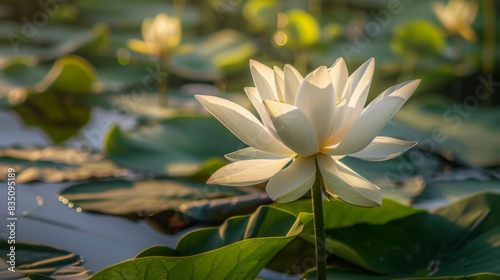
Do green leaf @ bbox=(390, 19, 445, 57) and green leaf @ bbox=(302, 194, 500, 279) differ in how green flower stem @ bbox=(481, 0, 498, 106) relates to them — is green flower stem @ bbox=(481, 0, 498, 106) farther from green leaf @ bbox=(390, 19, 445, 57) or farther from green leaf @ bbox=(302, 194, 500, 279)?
green leaf @ bbox=(302, 194, 500, 279)

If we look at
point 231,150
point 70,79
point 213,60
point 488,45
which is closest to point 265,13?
point 213,60

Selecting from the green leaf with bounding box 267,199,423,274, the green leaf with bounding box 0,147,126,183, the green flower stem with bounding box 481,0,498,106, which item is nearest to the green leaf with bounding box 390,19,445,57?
the green flower stem with bounding box 481,0,498,106

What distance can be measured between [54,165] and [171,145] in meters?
0.30

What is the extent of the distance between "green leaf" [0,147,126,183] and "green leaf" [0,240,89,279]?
0.41 meters

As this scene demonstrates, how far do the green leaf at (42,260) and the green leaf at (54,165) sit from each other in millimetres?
405

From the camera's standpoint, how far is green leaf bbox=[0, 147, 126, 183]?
1.62m

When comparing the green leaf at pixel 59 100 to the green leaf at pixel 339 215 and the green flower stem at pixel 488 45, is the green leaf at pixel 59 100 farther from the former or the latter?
the green flower stem at pixel 488 45

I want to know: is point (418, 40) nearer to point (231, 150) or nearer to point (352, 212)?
point (231, 150)

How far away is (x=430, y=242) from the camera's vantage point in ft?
4.00

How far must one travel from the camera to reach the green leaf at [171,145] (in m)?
1.69

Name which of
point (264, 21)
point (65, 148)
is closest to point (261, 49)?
point (264, 21)

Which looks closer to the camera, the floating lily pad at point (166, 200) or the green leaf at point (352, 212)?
the green leaf at point (352, 212)

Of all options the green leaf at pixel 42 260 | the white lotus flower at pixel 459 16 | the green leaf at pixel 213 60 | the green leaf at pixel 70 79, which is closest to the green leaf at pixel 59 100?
the green leaf at pixel 70 79

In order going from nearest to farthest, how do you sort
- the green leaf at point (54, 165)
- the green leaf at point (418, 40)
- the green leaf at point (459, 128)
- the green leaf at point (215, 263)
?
the green leaf at point (215, 263) < the green leaf at point (54, 165) < the green leaf at point (459, 128) < the green leaf at point (418, 40)
